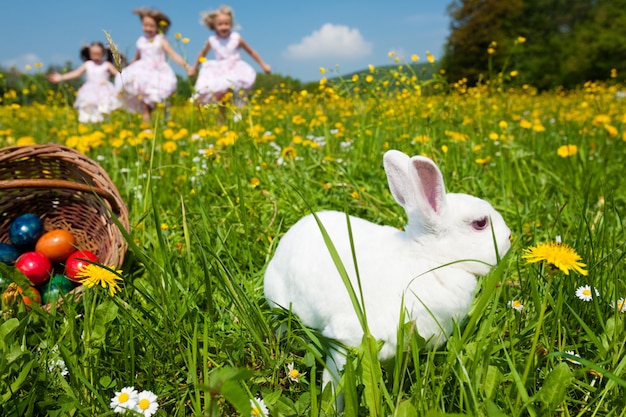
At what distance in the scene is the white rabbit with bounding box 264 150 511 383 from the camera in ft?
3.49

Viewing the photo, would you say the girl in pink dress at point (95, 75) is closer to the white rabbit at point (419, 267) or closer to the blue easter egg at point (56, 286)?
the blue easter egg at point (56, 286)

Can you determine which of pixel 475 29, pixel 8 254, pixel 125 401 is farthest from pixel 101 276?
pixel 475 29

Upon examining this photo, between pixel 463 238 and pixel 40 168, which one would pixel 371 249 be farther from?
pixel 40 168

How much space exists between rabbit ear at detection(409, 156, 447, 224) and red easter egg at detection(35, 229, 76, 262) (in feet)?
5.18

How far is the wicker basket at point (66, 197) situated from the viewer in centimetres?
172

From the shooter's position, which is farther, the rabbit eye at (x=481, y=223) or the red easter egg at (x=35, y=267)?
the red easter egg at (x=35, y=267)

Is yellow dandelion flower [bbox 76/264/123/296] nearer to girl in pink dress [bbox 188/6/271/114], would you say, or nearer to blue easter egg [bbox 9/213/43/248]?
blue easter egg [bbox 9/213/43/248]

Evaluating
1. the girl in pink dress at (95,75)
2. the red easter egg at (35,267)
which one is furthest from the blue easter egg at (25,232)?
the girl in pink dress at (95,75)

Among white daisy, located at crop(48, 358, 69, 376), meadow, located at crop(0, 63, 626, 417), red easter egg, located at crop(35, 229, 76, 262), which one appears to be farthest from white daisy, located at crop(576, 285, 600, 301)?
red easter egg, located at crop(35, 229, 76, 262)

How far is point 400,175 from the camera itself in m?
1.11

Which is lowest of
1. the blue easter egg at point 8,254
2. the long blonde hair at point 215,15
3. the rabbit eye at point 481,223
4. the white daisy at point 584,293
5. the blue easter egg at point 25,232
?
the white daisy at point 584,293

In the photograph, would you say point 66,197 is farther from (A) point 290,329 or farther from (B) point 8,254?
(A) point 290,329

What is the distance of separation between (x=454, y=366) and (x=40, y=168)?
6.35ft

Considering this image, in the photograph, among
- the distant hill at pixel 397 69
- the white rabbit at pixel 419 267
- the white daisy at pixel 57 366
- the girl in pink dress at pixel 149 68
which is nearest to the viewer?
the white rabbit at pixel 419 267
